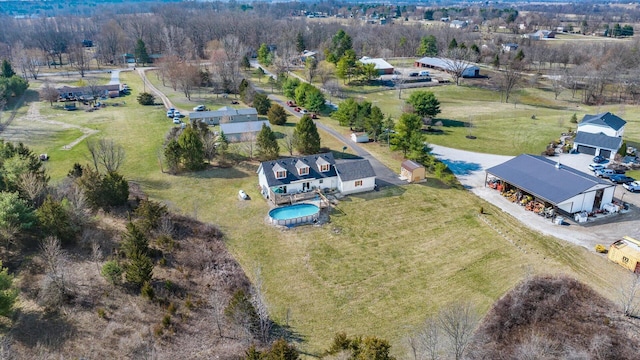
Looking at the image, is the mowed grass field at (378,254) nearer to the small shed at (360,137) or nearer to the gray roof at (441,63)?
the small shed at (360,137)

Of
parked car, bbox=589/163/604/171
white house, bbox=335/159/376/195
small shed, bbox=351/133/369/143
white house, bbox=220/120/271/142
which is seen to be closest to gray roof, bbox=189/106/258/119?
white house, bbox=220/120/271/142

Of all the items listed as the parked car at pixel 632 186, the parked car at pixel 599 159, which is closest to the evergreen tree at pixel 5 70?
the parked car at pixel 599 159

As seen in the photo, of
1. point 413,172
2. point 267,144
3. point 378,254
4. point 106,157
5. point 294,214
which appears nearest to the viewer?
point 378,254

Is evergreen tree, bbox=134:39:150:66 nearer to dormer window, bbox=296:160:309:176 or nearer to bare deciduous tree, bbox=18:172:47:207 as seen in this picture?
bare deciduous tree, bbox=18:172:47:207

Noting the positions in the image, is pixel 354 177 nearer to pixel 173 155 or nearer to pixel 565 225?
pixel 565 225

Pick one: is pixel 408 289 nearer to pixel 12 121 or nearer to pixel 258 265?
pixel 258 265

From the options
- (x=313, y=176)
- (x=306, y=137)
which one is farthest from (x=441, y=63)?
(x=313, y=176)
